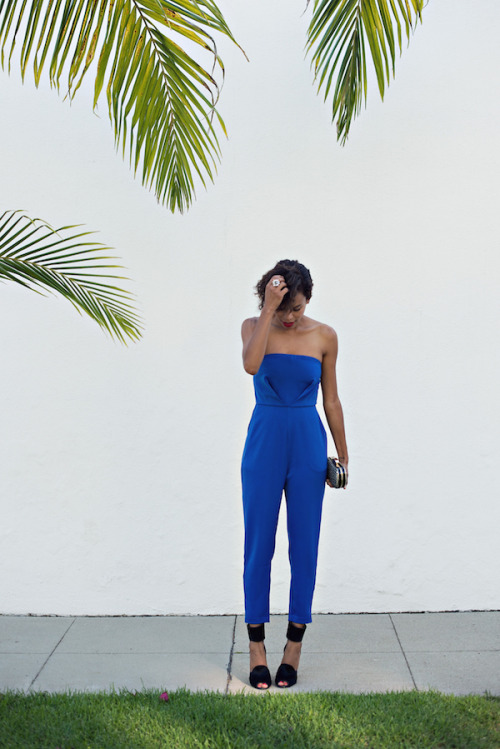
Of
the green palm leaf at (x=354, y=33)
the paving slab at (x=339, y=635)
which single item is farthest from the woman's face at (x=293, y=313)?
the paving slab at (x=339, y=635)

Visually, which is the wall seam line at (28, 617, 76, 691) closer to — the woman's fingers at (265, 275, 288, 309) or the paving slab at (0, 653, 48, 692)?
the paving slab at (0, 653, 48, 692)

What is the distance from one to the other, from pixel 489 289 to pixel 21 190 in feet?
9.22

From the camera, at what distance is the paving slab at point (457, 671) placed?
359 cm

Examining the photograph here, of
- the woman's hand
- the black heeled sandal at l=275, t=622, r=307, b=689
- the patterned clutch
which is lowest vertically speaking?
the black heeled sandal at l=275, t=622, r=307, b=689

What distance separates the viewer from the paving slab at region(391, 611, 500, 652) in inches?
164

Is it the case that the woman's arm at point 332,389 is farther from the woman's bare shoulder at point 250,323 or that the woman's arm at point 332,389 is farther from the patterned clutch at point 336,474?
the woman's bare shoulder at point 250,323

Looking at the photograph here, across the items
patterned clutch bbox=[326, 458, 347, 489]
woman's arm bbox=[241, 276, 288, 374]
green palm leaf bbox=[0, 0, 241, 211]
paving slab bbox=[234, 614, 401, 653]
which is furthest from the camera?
paving slab bbox=[234, 614, 401, 653]

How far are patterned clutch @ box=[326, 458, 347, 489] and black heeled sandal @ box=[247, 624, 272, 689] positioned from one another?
30.1 inches

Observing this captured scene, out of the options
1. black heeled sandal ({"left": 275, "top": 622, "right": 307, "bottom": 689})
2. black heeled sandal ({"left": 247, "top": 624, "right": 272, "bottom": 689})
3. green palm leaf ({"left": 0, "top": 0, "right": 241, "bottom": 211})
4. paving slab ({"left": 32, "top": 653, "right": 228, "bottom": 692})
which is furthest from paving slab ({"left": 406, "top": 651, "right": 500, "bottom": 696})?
green palm leaf ({"left": 0, "top": 0, "right": 241, "bottom": 211})

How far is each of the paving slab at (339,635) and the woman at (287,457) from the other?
0.54 meters

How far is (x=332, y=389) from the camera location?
370cm

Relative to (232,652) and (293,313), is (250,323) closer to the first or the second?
(293,313)

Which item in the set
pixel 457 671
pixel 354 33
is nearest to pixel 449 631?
pixel 457 671

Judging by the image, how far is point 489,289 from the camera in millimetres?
4652
